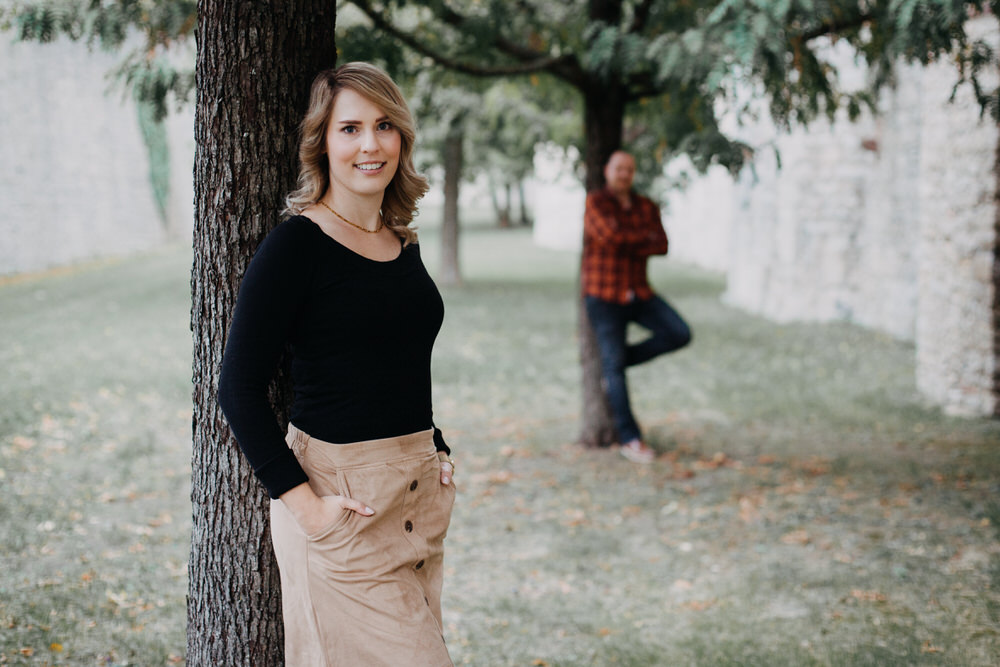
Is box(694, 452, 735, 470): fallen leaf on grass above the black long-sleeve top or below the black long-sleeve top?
below

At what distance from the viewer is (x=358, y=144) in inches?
91.6

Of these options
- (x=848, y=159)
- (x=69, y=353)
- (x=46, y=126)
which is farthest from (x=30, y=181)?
(x=848, y=159)

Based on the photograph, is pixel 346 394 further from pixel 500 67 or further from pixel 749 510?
pixel 500 67

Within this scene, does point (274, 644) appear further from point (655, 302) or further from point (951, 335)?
point (951, 335)

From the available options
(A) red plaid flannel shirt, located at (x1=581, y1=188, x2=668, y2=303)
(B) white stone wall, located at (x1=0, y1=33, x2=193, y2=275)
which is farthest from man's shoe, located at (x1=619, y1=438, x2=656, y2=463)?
(B) white stone wall, located at (x1=0, y1=33, x2=193, y2=275)

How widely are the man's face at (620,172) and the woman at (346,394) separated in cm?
448

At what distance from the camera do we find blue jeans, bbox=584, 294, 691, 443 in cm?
695

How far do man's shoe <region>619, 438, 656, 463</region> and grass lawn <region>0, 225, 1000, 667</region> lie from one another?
0.12 metres

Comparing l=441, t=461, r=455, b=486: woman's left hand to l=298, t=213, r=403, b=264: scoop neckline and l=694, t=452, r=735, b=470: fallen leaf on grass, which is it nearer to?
l=298, t=213, r=403, b=264: scoop neckline

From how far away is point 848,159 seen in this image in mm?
14914

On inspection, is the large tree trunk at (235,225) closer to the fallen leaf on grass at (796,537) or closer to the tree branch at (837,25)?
the fallen leaf on grass at (796,537)

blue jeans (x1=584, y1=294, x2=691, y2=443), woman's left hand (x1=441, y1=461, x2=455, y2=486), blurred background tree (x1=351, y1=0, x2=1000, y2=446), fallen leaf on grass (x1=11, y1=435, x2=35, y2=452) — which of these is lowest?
fallen leaf on grass (x1=11, y1=435, x2=35, y2=452)

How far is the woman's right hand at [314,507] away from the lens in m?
2.17

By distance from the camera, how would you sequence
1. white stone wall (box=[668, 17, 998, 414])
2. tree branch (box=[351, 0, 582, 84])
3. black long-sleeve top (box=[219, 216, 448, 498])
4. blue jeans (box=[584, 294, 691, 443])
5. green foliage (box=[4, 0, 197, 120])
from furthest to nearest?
white stone wall (box=[668, 17, 998, 414]) → blue jeans (box=[584, 294, 691, 443]) → tree branch (box=[351, 0, 582, 84]) → green foliage (box=[4, 0, 197, 120]) → black long-sleeve top (box=[219, 216, 448, 498])
